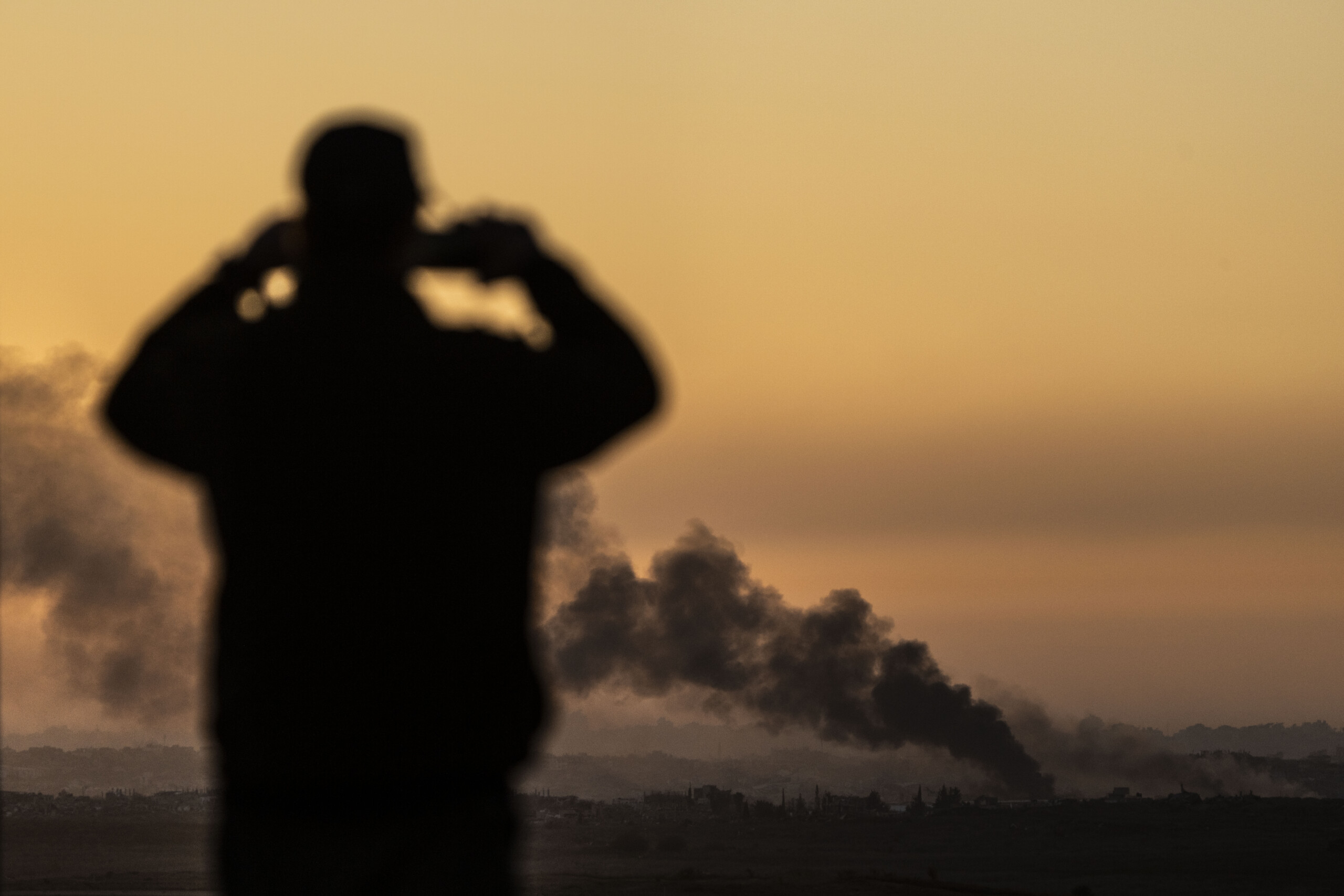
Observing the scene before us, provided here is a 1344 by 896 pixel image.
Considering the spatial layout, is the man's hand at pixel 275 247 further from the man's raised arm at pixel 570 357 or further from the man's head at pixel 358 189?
the man's raised arm at pixel 570 357

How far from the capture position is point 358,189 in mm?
3812

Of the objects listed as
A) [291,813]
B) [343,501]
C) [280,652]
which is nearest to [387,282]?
[343,501]

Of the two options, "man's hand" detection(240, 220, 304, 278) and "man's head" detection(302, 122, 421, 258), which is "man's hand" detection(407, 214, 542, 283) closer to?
"man's head" detection(302, 122, 421, 258)

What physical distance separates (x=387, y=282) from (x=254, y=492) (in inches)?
23.1

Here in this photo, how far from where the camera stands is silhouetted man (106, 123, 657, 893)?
3.61 meters

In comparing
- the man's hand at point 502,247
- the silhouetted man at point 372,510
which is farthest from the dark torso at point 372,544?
the man's hand at point 502,247

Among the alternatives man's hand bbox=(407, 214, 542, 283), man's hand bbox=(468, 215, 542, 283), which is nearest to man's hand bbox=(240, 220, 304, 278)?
man's hand bbox=(407, 214, 542, 283)

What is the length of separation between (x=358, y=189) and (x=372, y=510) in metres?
0.76

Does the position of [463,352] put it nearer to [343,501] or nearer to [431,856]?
[343,501]

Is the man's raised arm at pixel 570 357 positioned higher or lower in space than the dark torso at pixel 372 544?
higher

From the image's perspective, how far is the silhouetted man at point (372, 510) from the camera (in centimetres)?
361

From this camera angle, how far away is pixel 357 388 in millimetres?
3760

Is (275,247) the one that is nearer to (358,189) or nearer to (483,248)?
(358,189)

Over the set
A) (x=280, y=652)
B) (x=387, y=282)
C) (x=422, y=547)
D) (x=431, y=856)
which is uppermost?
(x=387, y=282)
